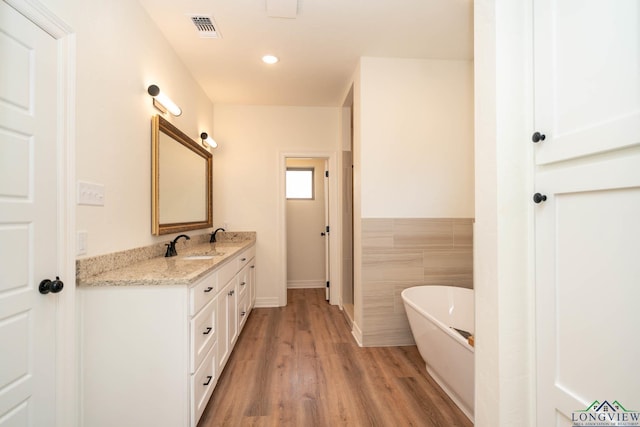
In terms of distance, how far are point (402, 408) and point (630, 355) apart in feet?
4.38

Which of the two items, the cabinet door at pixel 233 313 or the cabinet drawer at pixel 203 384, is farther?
the cabinet door at pixel 233 313

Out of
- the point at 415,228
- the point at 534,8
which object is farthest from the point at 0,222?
the point at 415,228

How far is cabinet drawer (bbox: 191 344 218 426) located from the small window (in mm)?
3250

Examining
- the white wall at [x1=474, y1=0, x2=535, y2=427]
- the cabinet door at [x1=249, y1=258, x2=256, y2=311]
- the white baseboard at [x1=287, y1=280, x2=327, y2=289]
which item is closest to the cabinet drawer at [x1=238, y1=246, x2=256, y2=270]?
the cabinet door at [x1=249, y1=258, x2=256, y2=311]

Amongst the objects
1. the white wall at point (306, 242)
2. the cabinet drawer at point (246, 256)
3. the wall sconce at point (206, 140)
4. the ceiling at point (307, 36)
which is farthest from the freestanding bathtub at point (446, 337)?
the wall sconce at point (206, 140)

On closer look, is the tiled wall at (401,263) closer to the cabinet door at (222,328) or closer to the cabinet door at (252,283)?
the cabinet door at (222,328)

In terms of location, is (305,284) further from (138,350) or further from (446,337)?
(138,350)

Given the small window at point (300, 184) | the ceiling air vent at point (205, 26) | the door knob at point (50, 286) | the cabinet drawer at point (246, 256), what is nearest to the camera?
the door knob at point (50, 286)

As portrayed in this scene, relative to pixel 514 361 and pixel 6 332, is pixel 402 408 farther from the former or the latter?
pixel 6 332

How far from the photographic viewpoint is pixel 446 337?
1.67 meters

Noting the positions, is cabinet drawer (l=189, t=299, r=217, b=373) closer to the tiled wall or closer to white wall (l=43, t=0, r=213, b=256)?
white wall (l=43, t=0, r=213, b=256)

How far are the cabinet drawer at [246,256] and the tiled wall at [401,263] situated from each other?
118 cm

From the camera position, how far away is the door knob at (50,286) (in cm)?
112

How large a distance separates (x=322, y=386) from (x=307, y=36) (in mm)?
2633
